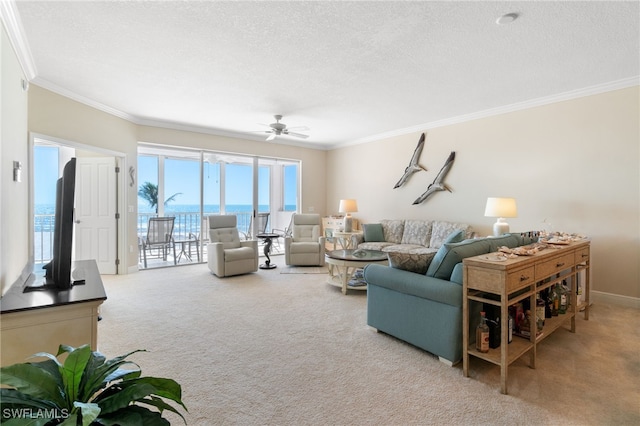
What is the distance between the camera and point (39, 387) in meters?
0.91

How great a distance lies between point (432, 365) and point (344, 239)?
161 inches

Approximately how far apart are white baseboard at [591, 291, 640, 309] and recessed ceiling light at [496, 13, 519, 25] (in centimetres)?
361

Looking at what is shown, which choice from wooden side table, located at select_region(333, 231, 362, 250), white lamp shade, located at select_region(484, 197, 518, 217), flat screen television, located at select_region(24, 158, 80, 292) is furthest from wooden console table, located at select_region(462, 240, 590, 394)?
wooden side table, located at select_region(333, 231, 362, 250)

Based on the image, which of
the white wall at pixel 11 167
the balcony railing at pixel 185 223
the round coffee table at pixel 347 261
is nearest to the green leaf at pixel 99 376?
the white wall at pixel 11 167

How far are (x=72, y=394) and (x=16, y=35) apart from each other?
3255mm

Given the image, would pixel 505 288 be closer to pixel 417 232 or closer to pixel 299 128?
pixel 417 232

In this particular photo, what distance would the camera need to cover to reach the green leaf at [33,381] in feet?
2.89

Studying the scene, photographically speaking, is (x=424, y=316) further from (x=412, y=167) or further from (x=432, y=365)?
(x=412, y=167)

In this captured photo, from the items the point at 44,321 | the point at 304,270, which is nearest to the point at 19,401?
the point at 44,321

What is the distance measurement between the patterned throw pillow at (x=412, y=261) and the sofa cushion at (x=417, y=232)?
296cm

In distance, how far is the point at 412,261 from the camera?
2.69m

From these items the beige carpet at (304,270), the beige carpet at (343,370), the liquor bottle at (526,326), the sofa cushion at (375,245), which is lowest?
the beige carpet at (343,370)

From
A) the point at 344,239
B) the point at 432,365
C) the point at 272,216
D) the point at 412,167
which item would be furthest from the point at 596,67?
the point at 272,216

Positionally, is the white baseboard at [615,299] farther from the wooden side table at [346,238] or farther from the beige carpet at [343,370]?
the wooden side table at [346,238]
